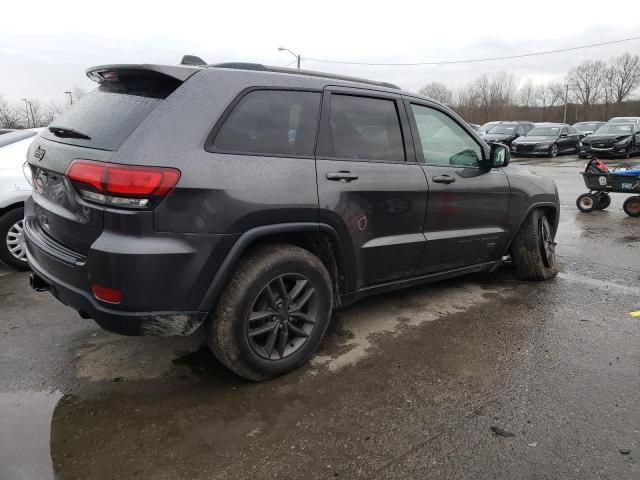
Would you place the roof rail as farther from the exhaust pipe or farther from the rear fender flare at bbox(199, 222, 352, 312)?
the exhaust pipe

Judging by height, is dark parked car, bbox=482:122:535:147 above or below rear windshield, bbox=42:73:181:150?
above

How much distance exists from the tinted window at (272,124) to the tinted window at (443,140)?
1.06 m

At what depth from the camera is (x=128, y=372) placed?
10.3ft

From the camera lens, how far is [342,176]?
3.14 m

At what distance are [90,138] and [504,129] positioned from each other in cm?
2503

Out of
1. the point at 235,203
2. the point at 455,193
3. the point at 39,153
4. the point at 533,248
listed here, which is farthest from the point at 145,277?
the point at 533,248

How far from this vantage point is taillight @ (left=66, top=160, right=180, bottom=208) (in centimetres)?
242

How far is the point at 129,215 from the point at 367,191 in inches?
60.6

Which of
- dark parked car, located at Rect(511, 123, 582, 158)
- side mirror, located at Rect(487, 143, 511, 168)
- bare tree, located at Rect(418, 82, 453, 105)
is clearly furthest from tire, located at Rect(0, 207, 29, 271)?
bare tree, located at Rect(418, 82, 453, 105)

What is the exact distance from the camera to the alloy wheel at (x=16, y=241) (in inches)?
193

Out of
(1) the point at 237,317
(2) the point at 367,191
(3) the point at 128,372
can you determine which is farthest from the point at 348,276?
(3) the point at 128,372

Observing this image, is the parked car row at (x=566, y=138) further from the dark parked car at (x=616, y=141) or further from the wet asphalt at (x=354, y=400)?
the wet asphalt at (x=354, y=400)

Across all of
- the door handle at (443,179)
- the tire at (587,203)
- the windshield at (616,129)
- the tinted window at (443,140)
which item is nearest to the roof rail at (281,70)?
Result: the tinted window at (443,140)

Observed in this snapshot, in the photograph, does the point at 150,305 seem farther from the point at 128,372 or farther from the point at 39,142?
the point at 39,142
